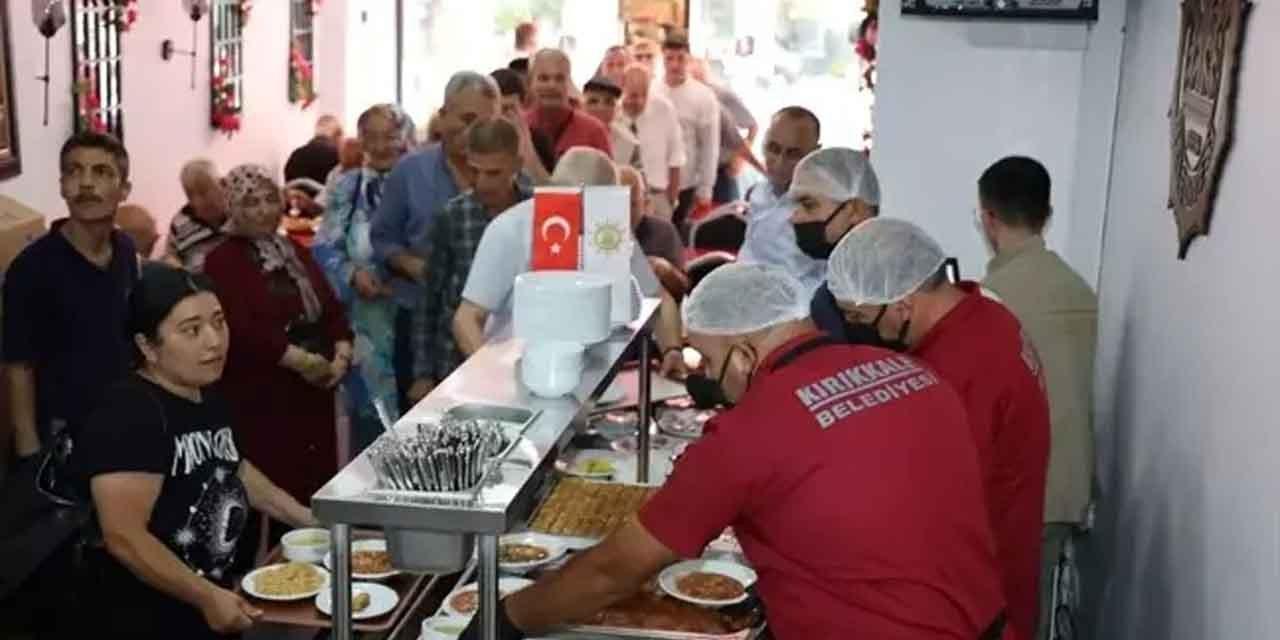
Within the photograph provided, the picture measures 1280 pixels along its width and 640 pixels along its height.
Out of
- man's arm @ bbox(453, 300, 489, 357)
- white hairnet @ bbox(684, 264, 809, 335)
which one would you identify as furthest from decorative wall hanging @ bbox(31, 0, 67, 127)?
white hairnet @ bbox(684, 264, 809, 335)

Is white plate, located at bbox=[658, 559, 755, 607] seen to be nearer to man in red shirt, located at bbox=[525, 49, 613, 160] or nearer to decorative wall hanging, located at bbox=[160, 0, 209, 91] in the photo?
man in red shirt, located at bbox=[525, 49, 613, 160]

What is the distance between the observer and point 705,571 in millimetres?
2662

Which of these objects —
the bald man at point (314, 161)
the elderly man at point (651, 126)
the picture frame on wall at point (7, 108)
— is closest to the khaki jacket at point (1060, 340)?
the picture frame on wall at point (7, 108)

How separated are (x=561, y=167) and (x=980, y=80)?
4.70ft

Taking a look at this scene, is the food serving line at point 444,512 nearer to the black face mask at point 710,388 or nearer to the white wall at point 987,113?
the black face mask at point 710,388

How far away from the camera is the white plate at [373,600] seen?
2.54 m

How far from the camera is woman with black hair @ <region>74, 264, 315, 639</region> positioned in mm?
2557

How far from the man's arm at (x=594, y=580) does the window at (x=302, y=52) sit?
6469 mm

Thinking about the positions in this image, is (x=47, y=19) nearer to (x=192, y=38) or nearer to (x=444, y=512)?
(x=192, y=38)

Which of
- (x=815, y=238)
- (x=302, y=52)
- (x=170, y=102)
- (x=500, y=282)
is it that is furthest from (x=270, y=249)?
(x=302, y=52)

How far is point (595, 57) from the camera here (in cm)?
962

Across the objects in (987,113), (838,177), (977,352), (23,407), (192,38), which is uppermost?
(192,38)

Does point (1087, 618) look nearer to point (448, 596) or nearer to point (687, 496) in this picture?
point (448, 596)

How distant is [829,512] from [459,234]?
2119 mm
